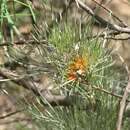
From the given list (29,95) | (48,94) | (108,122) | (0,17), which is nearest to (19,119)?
(29,95)

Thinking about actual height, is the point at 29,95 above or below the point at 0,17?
below

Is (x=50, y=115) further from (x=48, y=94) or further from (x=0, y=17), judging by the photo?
(x=48, y=94)

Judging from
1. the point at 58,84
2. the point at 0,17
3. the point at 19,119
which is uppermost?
the point at 0,17

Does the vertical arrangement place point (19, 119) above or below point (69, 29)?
below

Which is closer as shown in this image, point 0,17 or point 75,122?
point 75,122

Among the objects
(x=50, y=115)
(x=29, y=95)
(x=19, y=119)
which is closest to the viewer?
(x=50, y=115)

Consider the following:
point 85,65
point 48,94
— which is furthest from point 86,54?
point 48,94

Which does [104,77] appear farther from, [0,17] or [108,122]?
[0,17]

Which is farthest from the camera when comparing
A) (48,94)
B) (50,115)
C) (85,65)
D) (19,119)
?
(19,119)

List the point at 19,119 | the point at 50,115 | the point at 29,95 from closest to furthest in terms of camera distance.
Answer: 1. the point at 50,115
2. the point at 29,95
3. the point at 19,119
